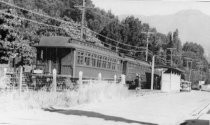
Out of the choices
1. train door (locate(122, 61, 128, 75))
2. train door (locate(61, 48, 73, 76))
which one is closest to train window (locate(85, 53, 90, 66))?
train door (locate(61, 48, 73, 76))

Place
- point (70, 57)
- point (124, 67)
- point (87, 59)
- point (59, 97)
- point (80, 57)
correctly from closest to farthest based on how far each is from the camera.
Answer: point (59, 97) → point (70, 57) → point (80, 57) → point (87, 59) → point (124, 67)

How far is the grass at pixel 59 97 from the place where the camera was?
13530mm

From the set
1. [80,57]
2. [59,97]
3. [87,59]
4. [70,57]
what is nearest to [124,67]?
[87,59]

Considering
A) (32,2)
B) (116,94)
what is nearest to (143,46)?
(32,2)

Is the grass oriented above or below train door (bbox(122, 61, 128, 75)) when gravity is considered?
below

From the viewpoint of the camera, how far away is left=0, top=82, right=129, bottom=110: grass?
13530 mm

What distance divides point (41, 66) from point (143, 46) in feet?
155

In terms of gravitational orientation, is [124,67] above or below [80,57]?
below

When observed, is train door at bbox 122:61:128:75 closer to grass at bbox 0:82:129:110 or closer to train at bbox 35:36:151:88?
train at bbox 35:36:151:88

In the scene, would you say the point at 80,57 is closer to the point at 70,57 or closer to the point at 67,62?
the point at 70,57

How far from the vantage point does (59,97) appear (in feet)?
→ 54.4

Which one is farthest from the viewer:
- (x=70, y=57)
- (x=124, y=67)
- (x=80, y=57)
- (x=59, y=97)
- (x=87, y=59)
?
(x=124, y=67)

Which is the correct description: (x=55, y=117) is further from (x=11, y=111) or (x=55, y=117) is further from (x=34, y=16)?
(x=34, y=16)

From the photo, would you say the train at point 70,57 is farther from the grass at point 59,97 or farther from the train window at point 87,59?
the grass at point 59,97
